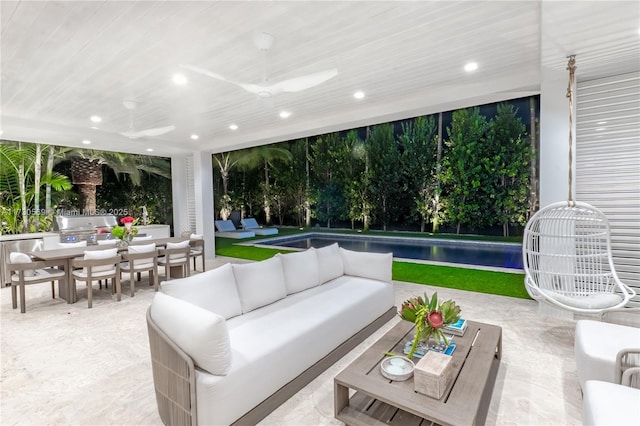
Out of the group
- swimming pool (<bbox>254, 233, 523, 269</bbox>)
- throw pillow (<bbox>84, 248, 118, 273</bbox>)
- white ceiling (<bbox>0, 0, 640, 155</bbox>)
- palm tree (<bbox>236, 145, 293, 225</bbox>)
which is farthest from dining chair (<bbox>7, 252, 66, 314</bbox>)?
palm tree (<bbox>236, 145, 293, 225</bbox>)

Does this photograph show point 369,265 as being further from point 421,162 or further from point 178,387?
point 421,162

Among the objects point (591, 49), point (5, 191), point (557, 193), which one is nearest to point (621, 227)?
point (557, 193)

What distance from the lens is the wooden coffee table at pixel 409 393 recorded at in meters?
1.67

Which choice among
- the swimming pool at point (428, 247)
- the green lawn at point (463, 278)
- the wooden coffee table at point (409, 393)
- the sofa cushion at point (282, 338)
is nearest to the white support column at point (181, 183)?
the swimming pool at point (428, 247)

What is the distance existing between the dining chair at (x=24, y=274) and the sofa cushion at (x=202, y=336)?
3703 millimetres

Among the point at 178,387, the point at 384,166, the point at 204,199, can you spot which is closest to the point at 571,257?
the point at 178,387

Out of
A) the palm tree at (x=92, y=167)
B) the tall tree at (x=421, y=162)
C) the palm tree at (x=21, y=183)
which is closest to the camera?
the palm tree at (x=21, y=183)

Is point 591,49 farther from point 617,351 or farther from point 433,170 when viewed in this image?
point 433,170

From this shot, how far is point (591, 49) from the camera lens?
9.98 ft

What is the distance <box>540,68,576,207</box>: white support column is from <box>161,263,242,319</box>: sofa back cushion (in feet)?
12.6

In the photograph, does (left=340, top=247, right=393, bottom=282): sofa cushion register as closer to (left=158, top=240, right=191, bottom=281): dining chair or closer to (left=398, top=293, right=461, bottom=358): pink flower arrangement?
(left=398, top=293, right=461, bottom=358): pink flower arrangement

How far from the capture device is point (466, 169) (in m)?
11.0

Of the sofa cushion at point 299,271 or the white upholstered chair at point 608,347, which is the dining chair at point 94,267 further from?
the white upholstered chair at point 608,347

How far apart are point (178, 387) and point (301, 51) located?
3.06 m
